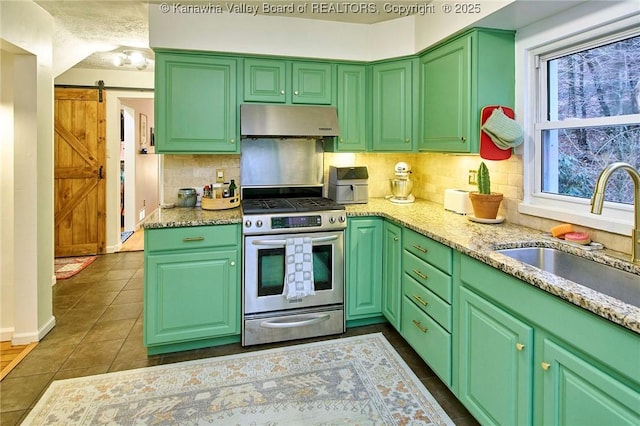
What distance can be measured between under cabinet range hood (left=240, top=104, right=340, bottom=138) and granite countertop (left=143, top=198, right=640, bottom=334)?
621 millimetres

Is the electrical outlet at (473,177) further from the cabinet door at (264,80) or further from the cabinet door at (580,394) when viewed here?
the cabinet door at (580,394)

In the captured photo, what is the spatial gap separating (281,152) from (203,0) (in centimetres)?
123

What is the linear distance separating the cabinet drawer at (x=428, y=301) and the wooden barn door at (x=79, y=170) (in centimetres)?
424

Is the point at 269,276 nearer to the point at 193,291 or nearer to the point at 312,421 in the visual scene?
the point at 193,291

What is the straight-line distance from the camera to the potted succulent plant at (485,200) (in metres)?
2.35

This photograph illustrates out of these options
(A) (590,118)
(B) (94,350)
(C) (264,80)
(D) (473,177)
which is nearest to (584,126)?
(A) (590,118)

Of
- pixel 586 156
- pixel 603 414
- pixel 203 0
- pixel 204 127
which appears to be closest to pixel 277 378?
pixel 603 414

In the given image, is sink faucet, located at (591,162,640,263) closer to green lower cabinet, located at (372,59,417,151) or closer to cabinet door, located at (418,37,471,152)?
cabinet door, located at (418,37,471,152)

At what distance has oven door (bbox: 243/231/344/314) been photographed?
262 centimetres

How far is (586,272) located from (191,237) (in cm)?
219

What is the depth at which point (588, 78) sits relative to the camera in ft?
6.55

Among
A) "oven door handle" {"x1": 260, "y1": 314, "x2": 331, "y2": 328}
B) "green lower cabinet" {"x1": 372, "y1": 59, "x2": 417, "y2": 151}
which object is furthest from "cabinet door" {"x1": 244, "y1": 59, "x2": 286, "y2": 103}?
"oven door handle" {"x1": 260, "y1": 314, "x2": 331, "y2": 328}

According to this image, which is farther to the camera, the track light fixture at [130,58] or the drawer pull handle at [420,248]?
the track light fixture at [130,58]

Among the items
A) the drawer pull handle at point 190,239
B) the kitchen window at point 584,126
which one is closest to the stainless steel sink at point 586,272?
the kitchen window at point 584,126
